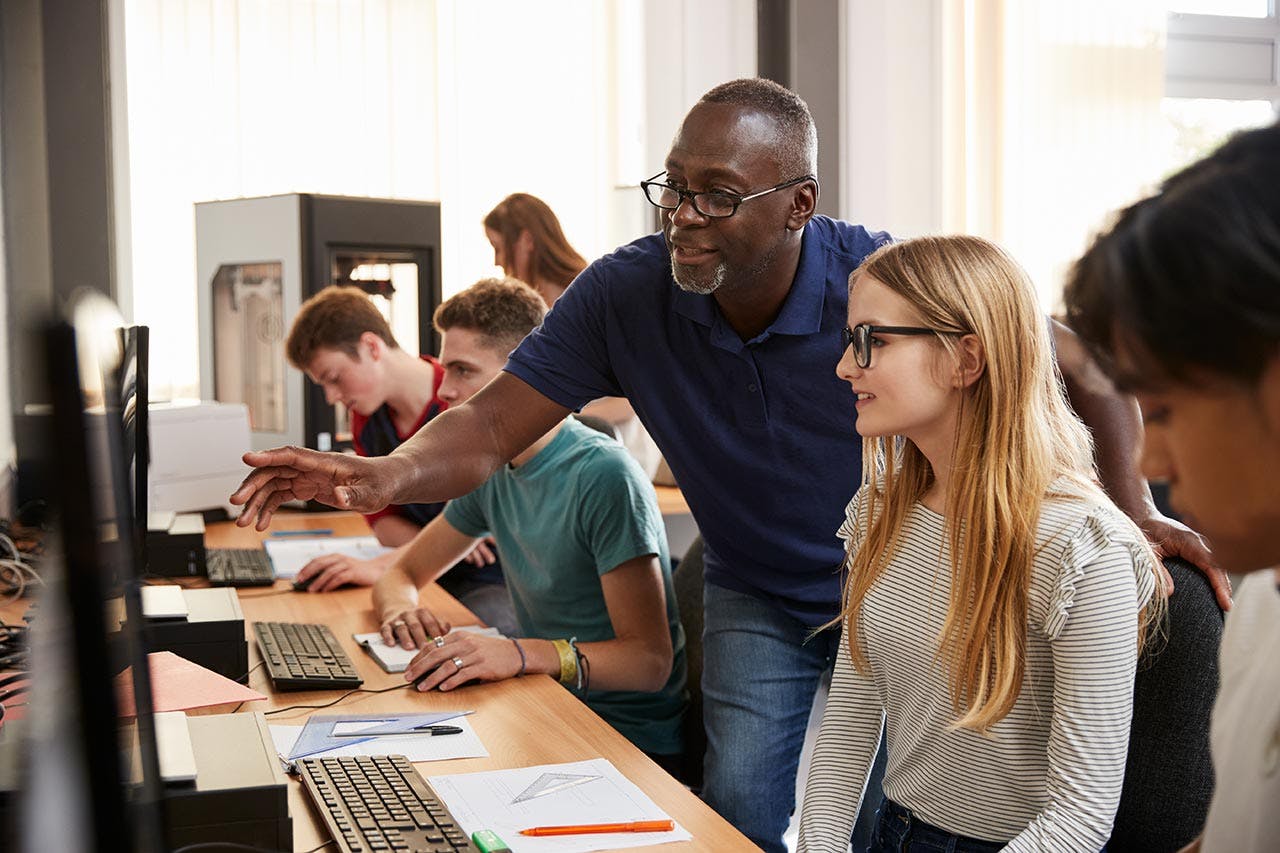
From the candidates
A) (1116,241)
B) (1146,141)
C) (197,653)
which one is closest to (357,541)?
(197,653)

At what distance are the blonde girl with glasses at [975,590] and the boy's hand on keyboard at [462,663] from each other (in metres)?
0.46

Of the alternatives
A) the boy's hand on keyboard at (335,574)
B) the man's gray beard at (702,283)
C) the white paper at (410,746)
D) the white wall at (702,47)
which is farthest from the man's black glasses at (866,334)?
the white wall at (702,47)

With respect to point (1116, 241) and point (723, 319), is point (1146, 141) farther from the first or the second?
point (1116, 241)

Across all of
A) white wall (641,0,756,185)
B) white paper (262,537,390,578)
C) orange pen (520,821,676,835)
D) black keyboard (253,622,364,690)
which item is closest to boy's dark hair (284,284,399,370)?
white paper (262,537,390,578)

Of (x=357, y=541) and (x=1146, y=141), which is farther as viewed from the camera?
(x=1146, y=141)

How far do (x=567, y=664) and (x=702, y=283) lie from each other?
569 mm

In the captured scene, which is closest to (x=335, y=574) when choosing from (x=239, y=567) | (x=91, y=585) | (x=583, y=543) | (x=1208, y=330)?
(x=239, y=567)

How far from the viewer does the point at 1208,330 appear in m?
0.60

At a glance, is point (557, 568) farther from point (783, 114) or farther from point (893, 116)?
point (893, 116)

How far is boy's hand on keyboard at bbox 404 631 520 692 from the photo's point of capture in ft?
5.74

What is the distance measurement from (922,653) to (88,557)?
106 cm

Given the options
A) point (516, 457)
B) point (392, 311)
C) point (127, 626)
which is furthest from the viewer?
point (392, 311)

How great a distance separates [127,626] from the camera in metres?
0.74

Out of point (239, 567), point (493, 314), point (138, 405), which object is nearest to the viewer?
point (138, 405)
